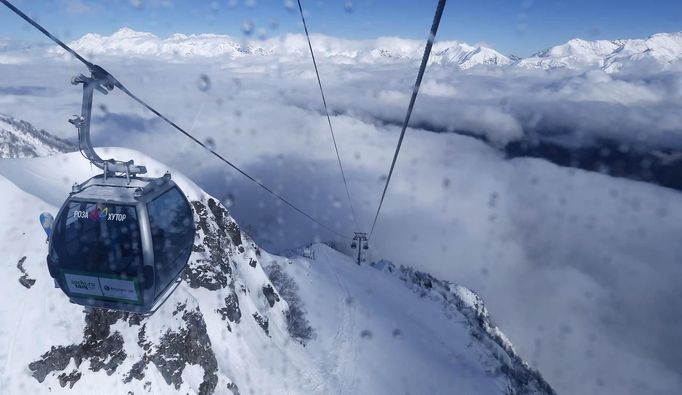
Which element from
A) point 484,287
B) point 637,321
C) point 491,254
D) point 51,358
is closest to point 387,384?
point 51,358

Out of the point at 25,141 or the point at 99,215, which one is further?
the point at 25,141

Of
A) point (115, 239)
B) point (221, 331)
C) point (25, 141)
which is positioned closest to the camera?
point (115, 239)

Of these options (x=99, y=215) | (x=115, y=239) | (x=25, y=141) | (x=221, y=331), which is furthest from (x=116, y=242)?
(x=25, y=141)

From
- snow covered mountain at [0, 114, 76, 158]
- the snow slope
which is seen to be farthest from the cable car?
snow covered mountain at [0, 114, 76, 158]

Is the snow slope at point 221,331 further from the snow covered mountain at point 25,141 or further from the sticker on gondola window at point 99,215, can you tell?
the snow covered mountain at point 25,141

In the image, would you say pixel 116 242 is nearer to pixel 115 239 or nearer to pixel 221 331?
A: pixel 115 239

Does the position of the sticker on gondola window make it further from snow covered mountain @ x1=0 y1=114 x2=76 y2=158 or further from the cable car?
snow covered mountain @ x1=0 y1=114 x2=76 y2=158

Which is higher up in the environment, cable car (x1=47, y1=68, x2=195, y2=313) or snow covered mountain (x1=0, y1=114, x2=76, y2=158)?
cable car (x1=47, y1=68, x2=195, y2=313)
